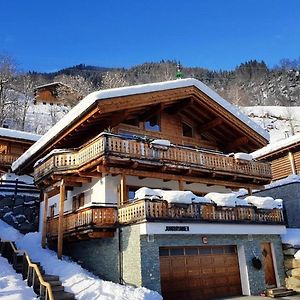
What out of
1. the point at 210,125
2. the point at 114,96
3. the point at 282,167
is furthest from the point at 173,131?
the point at 282,167

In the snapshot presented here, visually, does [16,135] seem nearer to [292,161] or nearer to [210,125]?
[210,125]

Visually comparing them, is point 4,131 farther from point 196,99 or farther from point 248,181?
point 248,181

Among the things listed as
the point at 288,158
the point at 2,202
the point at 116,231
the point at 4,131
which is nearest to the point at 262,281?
the point at 116,231

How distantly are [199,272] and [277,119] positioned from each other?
69987mm

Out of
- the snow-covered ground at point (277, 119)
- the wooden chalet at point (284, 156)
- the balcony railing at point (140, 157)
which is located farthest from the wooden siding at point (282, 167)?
the snow-covered ground at point (277, 119)

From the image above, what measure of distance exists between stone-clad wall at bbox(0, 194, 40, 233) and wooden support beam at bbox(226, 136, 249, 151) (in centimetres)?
1283

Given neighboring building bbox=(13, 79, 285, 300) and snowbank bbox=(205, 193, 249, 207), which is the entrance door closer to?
neighboring building bbox=(13, 79, 285, 300)

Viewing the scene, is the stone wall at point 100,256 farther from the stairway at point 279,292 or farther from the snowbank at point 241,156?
the snowbank at point 241,156

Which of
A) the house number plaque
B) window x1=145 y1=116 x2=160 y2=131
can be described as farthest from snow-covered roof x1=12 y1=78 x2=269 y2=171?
the house number plaque

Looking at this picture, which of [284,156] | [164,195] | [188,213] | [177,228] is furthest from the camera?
[284,156]

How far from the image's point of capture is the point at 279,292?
50.7 ft

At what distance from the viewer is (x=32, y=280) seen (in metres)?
13.5

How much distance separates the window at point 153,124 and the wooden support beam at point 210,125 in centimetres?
327

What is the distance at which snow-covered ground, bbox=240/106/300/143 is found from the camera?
234ft
